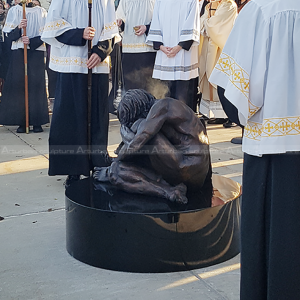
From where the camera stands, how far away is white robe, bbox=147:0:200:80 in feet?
21.6

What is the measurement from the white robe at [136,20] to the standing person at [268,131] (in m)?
5.36

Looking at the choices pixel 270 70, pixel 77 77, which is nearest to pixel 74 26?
pixel 77 77

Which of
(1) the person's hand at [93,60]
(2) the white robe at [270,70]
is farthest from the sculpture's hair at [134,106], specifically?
(2) the white robe at [270,70]

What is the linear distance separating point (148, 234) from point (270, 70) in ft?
5.17

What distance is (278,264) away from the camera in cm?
223

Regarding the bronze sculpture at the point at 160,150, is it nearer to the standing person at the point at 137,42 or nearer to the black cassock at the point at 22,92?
the standing person at the point at 137,42

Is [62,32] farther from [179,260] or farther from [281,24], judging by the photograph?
[281,24]

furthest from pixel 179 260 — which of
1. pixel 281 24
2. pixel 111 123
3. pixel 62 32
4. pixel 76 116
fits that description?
Answer: pixel 111 123

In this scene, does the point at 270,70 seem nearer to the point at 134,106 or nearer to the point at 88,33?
the point at 134,106

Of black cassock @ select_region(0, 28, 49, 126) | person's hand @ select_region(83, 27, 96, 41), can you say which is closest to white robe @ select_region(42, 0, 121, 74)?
person's hand @ select_region(83, 27, 96, 41)

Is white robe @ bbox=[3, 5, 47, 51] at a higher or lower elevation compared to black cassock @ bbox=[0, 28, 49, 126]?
higher

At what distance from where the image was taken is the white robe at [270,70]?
6.79 ft

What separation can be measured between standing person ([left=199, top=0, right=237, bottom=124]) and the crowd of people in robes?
0.6 inches

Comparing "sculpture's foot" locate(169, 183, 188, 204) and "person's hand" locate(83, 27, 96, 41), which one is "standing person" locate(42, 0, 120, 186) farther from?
"sculpture's foot" locate(169, 183, 188, 204)
